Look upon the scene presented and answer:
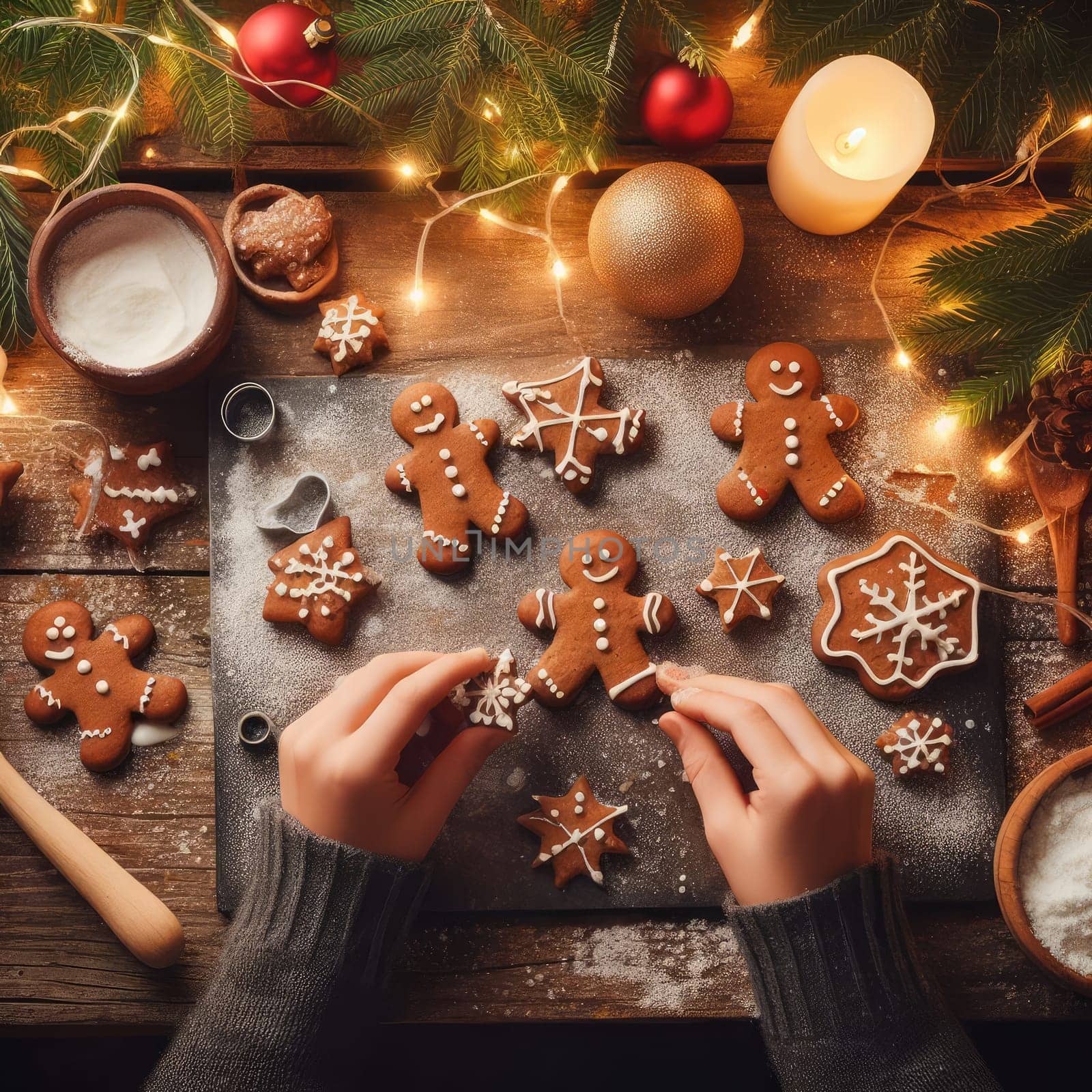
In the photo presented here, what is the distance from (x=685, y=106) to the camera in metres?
1.41

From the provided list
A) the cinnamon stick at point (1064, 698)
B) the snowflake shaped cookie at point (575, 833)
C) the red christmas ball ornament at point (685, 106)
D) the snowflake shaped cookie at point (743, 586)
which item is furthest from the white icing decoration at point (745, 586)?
the red christmas ball ornament at point (685, 106)

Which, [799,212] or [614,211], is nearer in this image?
[614,211]

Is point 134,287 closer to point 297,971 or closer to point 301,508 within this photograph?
point 301,508

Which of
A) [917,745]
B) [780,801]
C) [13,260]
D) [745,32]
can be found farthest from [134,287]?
[917,745]

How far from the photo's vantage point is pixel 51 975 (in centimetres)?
145

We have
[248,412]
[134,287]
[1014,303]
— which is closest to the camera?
[1014,303]

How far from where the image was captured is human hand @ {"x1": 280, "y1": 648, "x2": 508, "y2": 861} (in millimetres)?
1260

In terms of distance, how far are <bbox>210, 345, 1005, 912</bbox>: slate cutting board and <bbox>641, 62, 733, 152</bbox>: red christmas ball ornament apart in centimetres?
37

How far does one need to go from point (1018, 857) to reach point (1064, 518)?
23.3 inches

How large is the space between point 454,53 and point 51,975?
67.1 inches

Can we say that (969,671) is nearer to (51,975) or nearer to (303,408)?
(303,408)

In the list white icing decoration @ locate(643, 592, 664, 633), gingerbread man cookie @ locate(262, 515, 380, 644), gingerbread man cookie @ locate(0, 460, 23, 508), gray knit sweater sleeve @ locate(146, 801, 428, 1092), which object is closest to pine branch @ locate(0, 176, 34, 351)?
gingerbread man cookie @ locate(0, 460, 23, 508)

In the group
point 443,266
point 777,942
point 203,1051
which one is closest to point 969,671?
point 777,942

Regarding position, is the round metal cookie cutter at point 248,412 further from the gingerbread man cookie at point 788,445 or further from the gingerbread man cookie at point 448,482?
the gingerbread man cookie at point 788,445
